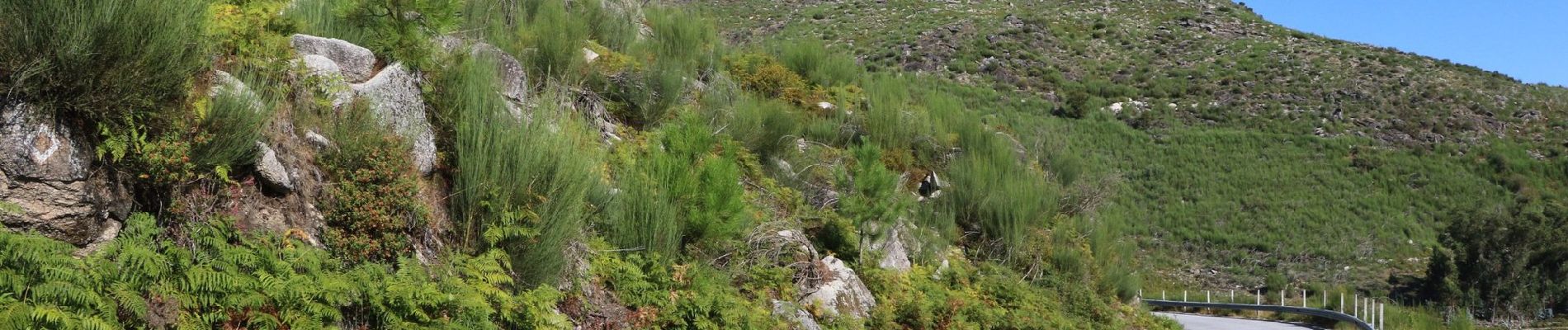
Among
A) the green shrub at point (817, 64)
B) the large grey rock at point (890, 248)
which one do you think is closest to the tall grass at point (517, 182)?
the large grey rock at point (890, 248)

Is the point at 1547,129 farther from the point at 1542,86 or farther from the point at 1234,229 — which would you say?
the point at 1234,229

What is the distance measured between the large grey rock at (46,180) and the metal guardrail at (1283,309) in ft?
53.2

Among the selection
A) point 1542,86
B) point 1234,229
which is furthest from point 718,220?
point 1542,86

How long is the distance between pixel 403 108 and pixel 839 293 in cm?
369

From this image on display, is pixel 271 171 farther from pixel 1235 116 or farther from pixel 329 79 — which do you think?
pixel 1235 116

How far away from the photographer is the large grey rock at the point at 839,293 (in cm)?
765

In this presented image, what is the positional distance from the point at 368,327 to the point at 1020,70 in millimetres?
41151

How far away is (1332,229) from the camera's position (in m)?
30.6

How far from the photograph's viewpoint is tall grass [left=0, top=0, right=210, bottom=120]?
385 cm

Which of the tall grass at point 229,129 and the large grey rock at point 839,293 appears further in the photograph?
the large grey rock at point 839,293

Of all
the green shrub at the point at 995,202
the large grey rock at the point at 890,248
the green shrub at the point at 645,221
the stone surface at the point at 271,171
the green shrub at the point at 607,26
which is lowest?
the green shrub at the point at 995,202

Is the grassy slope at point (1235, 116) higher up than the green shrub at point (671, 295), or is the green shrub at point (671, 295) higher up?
the green shrub at point (671, 295)

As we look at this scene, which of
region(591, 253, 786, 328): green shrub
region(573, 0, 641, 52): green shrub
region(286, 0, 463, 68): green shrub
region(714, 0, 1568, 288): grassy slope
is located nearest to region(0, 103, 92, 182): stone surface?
region(286, 0, 463, 68): green shrub

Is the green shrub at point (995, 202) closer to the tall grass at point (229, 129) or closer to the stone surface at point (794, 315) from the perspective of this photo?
the stone surface at point (794, 315)
